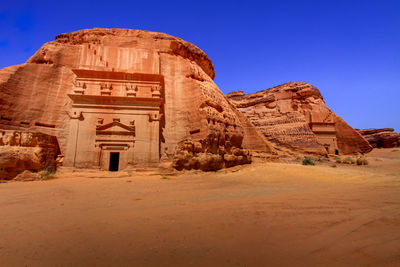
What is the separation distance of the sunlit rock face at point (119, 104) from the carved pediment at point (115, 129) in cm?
3

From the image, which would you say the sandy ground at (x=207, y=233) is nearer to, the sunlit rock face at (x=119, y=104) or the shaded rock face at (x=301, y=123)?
the sunlit rock face at (x=119, y=104)

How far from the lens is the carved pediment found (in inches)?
467

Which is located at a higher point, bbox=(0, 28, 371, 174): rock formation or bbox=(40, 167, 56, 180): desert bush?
bbox=(0, 28, 371, 174): rock formation

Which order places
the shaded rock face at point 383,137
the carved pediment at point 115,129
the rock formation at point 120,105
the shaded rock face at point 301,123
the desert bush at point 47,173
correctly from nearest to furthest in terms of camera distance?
1. the desert bush at point 47,173
2. the rock formation at point 120,105
3. the carved pediment at point 115,129
4. the shaded rock face at point 301,123
5. the shaded rock face at point 383,137

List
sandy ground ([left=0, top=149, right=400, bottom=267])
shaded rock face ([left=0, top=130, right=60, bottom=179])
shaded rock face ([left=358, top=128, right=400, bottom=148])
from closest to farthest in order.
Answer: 1. sandy ground ([left=0, top=149, right=400, bottom=267])
2. shaded rock face ([left=0, top=130, right=60, bottom=179])
3. shaded rock face ([left=358, top=128, right=400, bottom=148])

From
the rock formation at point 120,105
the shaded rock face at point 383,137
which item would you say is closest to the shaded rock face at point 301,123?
the shaded rock face at point 383,137

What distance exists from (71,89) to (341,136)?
29060mm

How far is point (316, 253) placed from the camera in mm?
2189

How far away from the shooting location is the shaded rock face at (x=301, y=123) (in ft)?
→ 76.3

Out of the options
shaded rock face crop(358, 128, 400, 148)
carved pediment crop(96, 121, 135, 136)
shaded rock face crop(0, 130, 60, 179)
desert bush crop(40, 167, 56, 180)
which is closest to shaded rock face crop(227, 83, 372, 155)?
shaded rock face crop(358, 128, 400, 148)

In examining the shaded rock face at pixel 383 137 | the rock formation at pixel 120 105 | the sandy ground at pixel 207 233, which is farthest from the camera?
the shaded rock face at pixel 383 137

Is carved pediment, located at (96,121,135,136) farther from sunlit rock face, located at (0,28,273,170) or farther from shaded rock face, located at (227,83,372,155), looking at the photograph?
shaded rock face, located at (227,83,372,155)

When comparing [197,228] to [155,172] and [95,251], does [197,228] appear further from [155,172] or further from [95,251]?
[155,172]

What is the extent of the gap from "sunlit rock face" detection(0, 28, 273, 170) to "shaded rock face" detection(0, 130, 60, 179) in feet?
3.63
